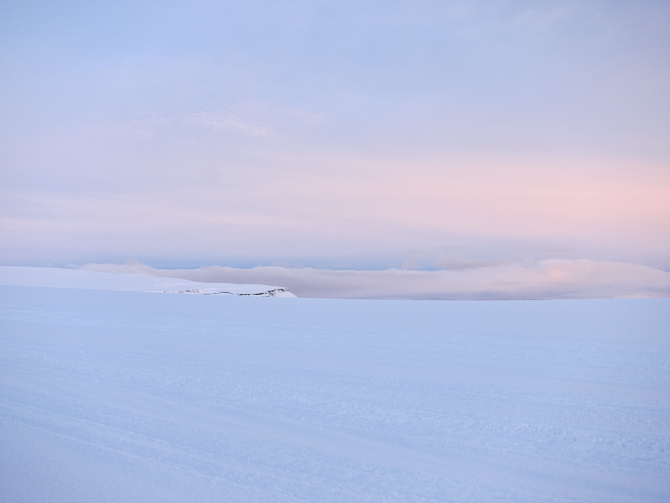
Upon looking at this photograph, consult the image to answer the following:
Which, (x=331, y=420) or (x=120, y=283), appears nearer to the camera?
(x=331, y=420)

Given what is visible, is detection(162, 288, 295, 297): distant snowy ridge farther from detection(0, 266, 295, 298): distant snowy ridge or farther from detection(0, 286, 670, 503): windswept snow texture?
detection(0, 286, 670, 503): windswept snow texture

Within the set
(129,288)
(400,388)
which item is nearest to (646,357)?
(400,388)

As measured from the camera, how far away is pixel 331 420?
351 cm

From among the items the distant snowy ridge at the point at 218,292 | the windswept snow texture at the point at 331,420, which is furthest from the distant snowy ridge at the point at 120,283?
the windswept snow texture at the point at 331,420

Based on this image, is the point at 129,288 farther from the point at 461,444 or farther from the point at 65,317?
the point at 461,444

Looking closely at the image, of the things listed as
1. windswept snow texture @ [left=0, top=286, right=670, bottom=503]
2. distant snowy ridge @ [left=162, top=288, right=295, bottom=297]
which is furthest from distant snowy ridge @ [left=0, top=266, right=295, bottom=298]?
windswept snow texture @ [left=0, top=286, right=670, bottom=503]

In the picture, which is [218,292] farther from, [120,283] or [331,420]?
[331,420]

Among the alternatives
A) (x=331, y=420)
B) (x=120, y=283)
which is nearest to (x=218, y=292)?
(x=120, y=283)

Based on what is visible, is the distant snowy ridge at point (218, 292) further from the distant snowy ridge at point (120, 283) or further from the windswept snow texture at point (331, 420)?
the windswept snow texture at point (331, 420)

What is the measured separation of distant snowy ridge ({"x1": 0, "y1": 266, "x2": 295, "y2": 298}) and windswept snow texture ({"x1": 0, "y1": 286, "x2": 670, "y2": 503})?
56.7 feet

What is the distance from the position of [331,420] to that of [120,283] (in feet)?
79.4

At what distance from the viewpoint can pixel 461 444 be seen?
3.11m

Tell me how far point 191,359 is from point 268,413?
7.58ft

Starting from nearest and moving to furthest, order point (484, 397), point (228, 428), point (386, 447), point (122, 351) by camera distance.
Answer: point (386, 447)
point (228, 428)
point (484, 397)
point (122, 351)
